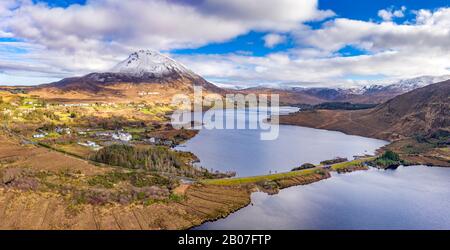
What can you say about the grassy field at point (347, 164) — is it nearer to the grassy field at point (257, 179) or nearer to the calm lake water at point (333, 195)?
the calm lake water at point (333, 195)

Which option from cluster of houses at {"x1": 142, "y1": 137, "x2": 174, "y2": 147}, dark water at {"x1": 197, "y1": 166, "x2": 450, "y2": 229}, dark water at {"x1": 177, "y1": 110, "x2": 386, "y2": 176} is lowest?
dark water at {"x1": 197, "y1": 166, "x2": 450, "y2": 229}

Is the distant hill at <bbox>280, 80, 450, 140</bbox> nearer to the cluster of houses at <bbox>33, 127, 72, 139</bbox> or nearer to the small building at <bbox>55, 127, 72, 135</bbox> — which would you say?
the small building at <bbox>55, 127, 72, 135</bbox>

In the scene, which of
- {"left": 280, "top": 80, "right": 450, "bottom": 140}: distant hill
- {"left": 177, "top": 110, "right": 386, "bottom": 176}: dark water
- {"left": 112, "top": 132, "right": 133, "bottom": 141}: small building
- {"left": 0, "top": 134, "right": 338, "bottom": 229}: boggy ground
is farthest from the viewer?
{"left": 280, "top": 80, "right": 450, "bottom": 140}: distant hill

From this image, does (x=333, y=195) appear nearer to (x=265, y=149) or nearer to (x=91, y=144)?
(x=265, y=149)
